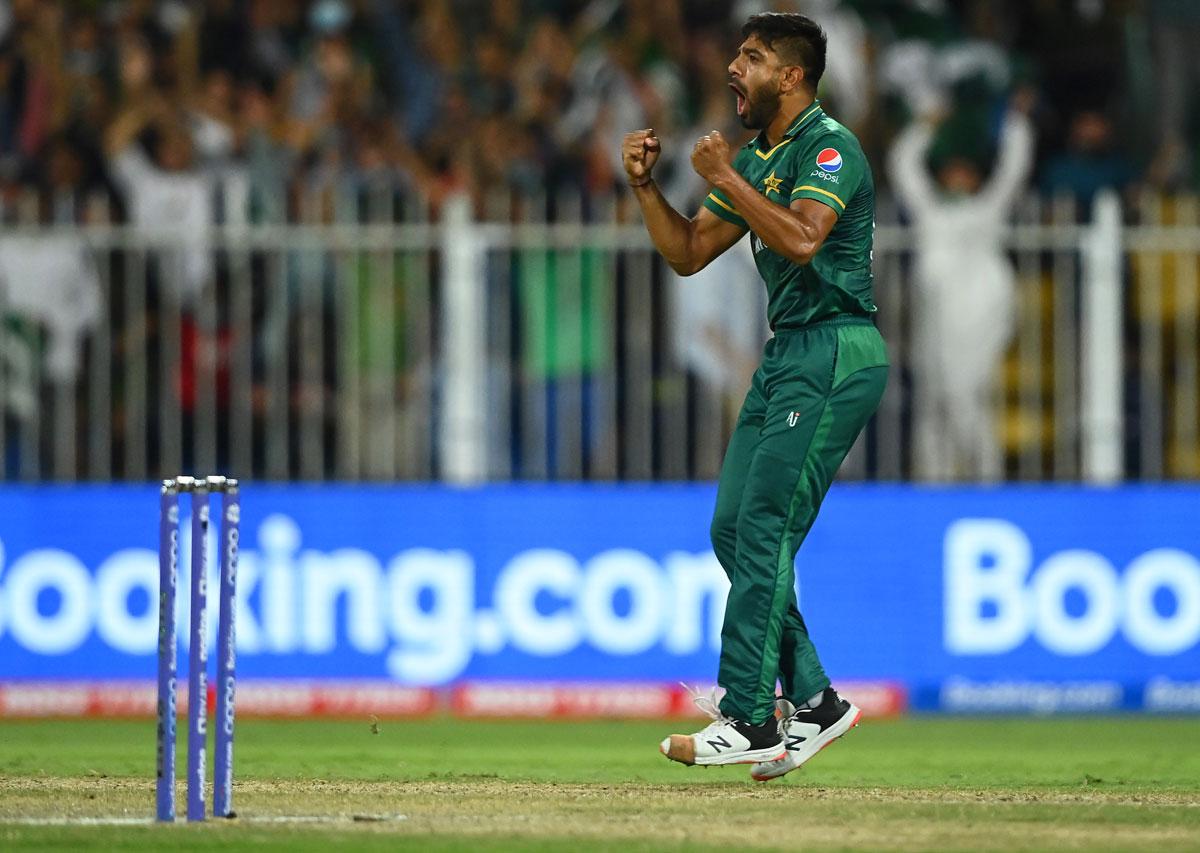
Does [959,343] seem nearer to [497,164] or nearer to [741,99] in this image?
[497,164]

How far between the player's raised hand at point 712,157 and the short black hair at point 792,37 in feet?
1.42

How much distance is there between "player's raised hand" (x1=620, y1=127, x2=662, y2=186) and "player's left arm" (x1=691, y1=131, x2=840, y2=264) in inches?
9.2

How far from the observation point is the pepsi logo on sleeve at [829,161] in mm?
7203

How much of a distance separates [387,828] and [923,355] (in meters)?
7.01

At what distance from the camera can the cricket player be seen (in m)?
7.21

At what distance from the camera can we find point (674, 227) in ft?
24.8

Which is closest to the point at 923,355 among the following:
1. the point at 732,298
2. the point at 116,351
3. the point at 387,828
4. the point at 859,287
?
the point at 732,298

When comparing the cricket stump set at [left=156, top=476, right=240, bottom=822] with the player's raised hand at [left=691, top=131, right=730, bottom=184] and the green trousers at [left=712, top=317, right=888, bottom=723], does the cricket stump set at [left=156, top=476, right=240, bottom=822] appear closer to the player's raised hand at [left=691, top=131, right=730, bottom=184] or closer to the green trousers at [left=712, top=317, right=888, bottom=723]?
the green trousers at [left=712, top=317, right=888, bottom=723]

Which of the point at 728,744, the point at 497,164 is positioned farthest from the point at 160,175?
the point at 728,744

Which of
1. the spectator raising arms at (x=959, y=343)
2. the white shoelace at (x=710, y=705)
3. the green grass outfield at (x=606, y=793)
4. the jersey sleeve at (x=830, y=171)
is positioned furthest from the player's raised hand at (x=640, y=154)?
the spectator raising arms at (x=959, y=343)

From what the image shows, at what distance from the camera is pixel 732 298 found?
41.6 feet

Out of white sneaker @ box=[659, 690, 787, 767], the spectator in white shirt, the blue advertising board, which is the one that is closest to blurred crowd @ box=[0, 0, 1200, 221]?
the spectator in white shirt

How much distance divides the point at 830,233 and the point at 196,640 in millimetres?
2463

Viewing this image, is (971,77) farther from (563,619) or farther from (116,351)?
(116,351)
